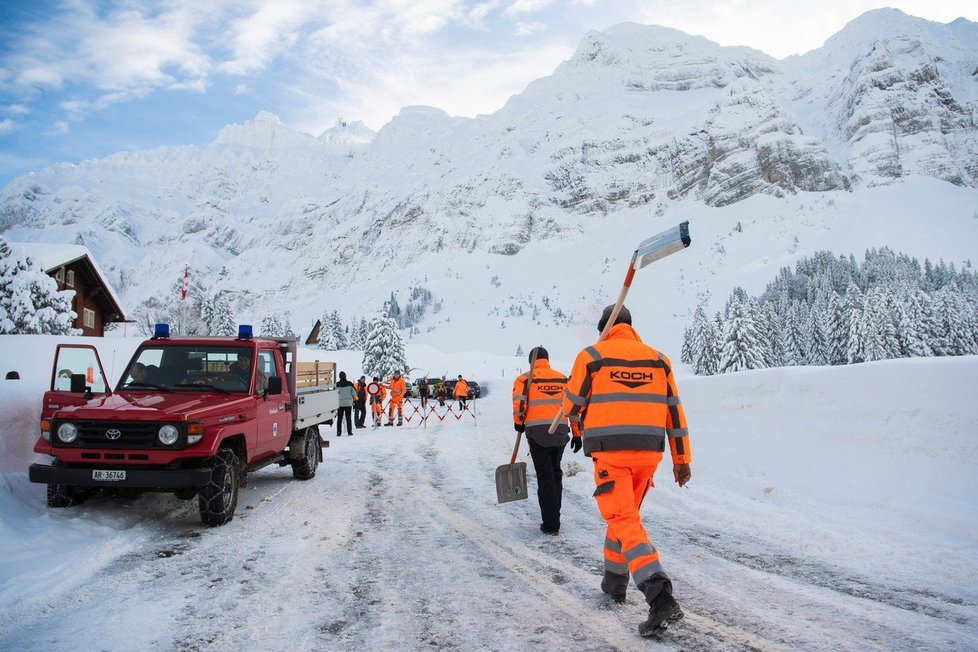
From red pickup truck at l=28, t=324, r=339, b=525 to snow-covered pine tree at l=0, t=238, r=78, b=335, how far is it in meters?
22.3

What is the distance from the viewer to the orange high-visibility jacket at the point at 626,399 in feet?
13.3

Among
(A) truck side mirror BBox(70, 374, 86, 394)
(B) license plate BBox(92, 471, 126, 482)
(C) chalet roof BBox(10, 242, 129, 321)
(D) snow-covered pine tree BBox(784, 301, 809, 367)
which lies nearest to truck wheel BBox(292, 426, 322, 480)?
(A) truck side mirror BBox(70, 374, 86, 394)

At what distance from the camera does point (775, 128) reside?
172 metres

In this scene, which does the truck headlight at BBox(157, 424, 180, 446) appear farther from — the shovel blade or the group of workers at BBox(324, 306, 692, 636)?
the group of workers at BBox(324, 306, 692, 636)

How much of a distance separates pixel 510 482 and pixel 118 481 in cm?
413

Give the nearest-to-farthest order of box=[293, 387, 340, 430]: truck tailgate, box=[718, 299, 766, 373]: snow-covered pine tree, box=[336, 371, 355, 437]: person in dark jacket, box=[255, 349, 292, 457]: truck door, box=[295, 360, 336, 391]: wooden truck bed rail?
box=[255, 349, 292, 457]: truck door, box=[293, 387, 340, 430]: truck tailgate, box=[295, 360, 336, 391]: wooden truck bed rail, box=[336, 371, 355, 437]: person in dark jacket, box=[718, 299, 766, 373]: snow-covered pine tree

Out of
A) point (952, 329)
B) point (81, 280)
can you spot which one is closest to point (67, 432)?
point (81, 280)

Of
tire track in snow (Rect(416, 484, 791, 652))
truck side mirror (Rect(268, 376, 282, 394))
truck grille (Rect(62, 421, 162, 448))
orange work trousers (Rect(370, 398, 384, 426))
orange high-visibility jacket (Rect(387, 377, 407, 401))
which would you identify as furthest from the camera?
orange high-visibility jacket (Rect(387, 377, 407, 401))

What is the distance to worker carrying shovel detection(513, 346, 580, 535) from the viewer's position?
6199 mm

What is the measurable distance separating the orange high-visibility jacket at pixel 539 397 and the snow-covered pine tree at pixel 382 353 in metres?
44.2

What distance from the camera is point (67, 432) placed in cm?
590

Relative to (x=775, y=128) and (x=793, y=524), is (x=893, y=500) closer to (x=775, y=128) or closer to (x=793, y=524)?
(x=793, y=524)

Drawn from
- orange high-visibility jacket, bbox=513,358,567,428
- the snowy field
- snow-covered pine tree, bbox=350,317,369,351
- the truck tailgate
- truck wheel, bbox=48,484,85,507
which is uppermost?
snow-covered pine tree, bbox=350,317,369,351

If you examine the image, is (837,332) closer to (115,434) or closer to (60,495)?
(115,434)
